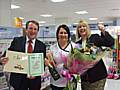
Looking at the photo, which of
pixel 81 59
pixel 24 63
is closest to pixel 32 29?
pixel 24 63

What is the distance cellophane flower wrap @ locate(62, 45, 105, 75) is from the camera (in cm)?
229

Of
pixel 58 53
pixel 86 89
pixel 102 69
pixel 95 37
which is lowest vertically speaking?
pixel 86 89

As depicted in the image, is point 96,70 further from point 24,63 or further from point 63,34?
point 24,63

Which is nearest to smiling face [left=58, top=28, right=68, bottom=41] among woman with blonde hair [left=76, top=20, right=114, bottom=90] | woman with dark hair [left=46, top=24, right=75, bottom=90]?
woman with dark hair [left=46, top=24, right=75, bottom=90]

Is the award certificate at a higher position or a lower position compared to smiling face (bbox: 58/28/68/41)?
lower

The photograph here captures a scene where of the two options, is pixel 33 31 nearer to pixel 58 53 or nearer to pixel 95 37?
pixel 58 53

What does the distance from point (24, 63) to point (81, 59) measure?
665 mm

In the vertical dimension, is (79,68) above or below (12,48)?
below

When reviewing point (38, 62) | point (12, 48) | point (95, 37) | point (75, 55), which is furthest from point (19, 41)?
point (95, 37)

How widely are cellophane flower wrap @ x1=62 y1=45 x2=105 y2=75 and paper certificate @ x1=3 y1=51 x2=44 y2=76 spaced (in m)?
0.36

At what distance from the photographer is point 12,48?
2.63 metres

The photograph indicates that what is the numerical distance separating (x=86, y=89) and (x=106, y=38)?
26.8 inches

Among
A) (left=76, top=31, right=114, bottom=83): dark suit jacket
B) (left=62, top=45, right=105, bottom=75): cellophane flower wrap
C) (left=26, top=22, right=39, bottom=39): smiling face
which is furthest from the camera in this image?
(left=76, top=31, right=114, bottom=83): dark suit jacket

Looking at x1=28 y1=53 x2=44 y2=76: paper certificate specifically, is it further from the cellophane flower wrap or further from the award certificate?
the cellophane flower wrap
